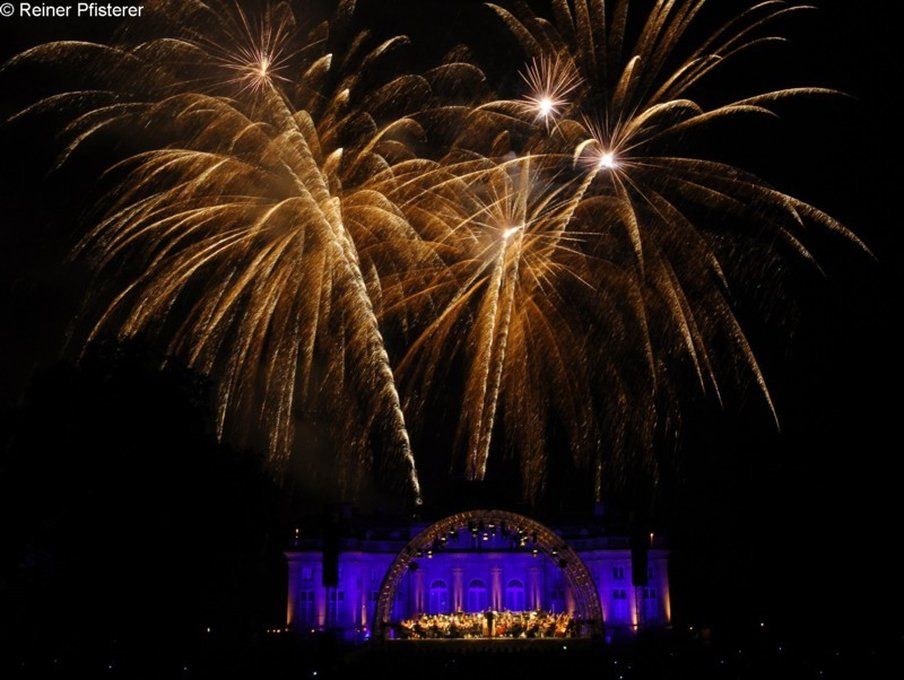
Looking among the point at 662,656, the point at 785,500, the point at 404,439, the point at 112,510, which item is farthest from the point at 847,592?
the point at 112,510

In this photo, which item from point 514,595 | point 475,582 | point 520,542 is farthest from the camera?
point 475,582

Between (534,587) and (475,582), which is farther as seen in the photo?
(475,582)

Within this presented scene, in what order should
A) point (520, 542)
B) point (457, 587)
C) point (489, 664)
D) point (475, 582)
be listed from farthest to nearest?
point (475, 582)
point (457, 587)
point (520, 542)
point (489, 664)

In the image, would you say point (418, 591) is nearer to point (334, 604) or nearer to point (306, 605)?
point (334, 604)

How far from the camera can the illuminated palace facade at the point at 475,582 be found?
54.9 metres

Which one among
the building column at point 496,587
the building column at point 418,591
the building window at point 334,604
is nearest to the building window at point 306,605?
the building window at point 334,604

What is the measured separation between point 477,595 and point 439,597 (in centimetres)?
230

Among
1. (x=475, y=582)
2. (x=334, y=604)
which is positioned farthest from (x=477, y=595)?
(x=334, y=604)

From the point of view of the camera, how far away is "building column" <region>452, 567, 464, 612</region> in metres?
55.9

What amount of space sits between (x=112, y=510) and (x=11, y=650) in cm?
454

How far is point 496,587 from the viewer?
56.0 m

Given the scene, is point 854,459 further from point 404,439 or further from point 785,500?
point 404,439

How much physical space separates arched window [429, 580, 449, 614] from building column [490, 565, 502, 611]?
8.99ft

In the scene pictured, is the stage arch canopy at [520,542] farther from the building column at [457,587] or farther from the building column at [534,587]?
the building column at [457,587]
